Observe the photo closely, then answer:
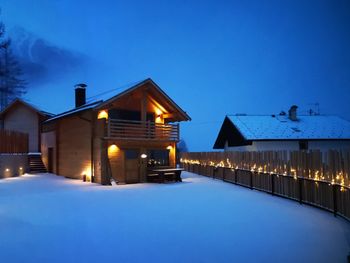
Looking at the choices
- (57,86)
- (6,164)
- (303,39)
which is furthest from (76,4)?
(6,164)

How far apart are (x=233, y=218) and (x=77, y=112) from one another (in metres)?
13.0

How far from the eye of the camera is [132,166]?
18922mm

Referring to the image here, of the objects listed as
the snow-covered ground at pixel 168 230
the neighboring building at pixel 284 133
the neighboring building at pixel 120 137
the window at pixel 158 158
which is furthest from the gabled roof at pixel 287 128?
the snow-covered ground at pixel 168 230

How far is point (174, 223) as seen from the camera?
8414 mm

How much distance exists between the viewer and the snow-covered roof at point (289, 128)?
28172mm

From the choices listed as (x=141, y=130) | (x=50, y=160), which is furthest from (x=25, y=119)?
(x=141, y=130)

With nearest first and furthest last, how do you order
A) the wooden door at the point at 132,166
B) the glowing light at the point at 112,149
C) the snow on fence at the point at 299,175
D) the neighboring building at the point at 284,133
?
1. the snow on fence at the point at 299,175
2. the glowing light at the point at 112,149
3. the wooden door at the point at 132,166
4. the neighboring building at the point at 284,133

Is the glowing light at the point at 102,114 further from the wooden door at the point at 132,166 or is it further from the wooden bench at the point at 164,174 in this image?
the wooden bench at the point at 164,174

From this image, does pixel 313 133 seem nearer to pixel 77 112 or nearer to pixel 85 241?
pixel 77 112

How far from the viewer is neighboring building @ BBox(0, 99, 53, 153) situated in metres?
28.5

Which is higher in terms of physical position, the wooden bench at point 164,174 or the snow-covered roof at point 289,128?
the snow-covered roof at point 289,128

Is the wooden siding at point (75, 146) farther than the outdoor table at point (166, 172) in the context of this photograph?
Yes

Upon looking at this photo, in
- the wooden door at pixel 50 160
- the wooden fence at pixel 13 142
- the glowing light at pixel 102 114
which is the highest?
the glowing light at pixel 102 114

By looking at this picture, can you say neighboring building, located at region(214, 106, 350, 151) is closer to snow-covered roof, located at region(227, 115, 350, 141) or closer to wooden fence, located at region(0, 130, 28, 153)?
snow-covered roof, located at region(227, 115, 350, 141)
